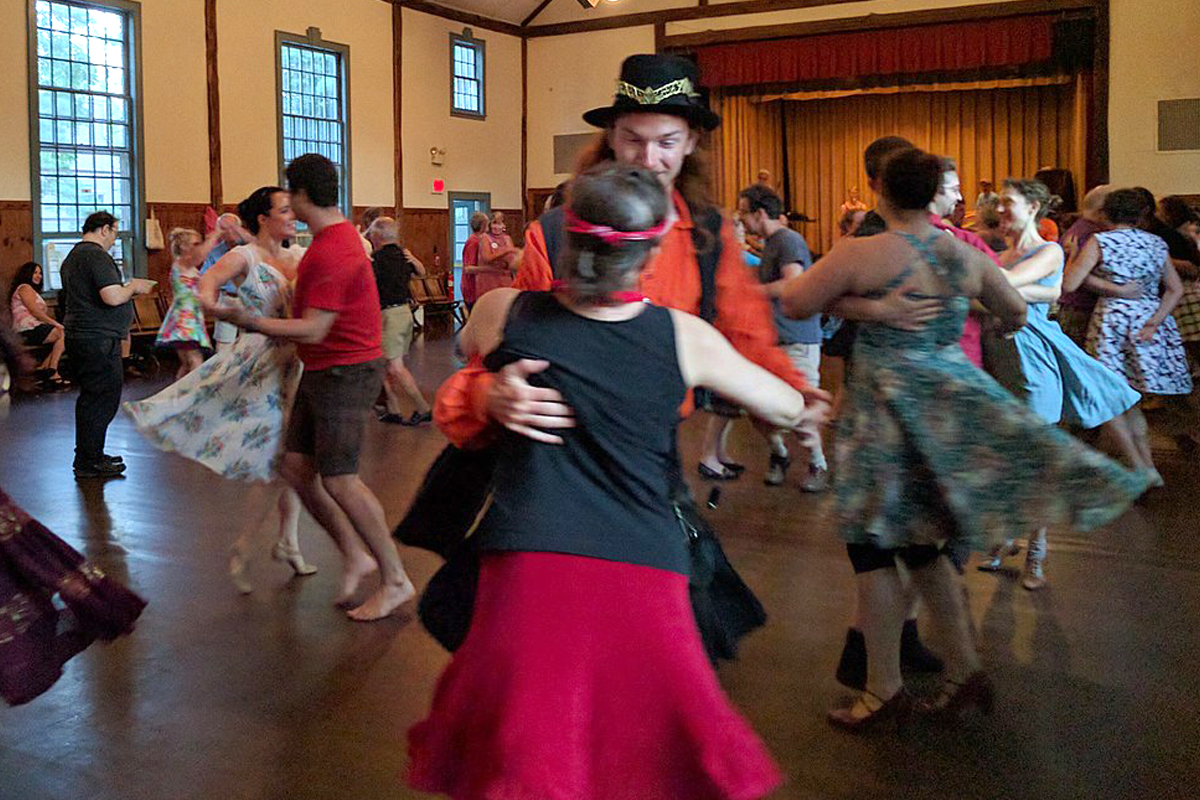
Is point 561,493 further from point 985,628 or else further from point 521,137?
point 521,137

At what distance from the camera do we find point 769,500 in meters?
5.61

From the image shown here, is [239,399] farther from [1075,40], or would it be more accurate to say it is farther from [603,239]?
[1075,40]

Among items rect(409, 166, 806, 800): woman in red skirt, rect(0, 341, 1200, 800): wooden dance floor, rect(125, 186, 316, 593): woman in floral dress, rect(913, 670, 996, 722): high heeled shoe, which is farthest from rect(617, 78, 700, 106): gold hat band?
rect(125, 186, 316, 593): woman in floral dress

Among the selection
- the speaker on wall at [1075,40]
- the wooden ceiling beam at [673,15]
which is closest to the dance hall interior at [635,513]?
the speaker on wall at [1075,40]

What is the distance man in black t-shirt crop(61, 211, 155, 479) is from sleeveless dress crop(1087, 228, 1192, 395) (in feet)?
15.2

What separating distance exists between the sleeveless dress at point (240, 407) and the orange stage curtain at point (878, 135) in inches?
473

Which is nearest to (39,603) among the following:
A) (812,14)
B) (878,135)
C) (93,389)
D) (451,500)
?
(451,500)

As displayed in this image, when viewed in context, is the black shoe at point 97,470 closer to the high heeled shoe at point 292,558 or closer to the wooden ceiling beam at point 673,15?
the high heeled shoe at point 292,558

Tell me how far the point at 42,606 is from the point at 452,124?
14.8 meters

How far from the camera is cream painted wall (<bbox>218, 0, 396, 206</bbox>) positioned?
43.7 feet

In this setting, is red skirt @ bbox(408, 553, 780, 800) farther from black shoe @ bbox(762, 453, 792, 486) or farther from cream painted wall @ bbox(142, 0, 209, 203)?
cream painted wall @ bbox(142, 0, 209, 203)

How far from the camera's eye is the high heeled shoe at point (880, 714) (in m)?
2.95

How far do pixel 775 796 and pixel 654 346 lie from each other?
4.53 feet

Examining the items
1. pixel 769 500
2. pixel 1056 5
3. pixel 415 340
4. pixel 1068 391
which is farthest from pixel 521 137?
pixel 1068 391
